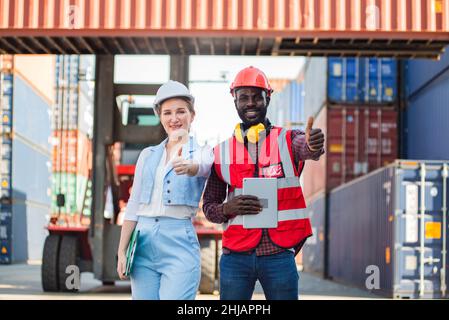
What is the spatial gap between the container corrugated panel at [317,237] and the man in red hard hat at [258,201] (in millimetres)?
17216

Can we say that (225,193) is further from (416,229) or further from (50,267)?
(416,229)

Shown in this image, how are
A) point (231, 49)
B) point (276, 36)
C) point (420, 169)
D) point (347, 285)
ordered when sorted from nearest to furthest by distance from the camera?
point (276, 36)
point (231, 49)
point (420, 169)
point (347, 285)

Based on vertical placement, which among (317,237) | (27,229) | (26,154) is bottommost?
(27,229)

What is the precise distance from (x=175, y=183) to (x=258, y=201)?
1.65 feet

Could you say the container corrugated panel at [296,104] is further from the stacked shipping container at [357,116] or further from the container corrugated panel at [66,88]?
the stacked shipping container at [357,116]

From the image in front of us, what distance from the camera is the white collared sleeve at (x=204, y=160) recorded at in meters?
3.47

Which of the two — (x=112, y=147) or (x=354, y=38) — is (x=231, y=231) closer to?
(x=354, y=38)

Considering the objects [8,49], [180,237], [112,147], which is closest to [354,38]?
[112,147]

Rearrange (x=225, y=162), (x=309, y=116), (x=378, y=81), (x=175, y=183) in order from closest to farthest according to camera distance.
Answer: (x=225, y=162) → (x=175, y=183) → (x=309, y=116) → (x=378, y=81)

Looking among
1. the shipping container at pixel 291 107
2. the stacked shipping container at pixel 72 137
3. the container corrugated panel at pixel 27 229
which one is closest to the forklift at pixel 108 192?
the stacked shipping container at pixel 72 137

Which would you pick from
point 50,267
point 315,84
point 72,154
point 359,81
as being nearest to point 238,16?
point 50,267

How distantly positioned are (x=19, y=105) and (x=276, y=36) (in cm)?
2084

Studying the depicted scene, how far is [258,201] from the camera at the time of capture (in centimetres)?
327
